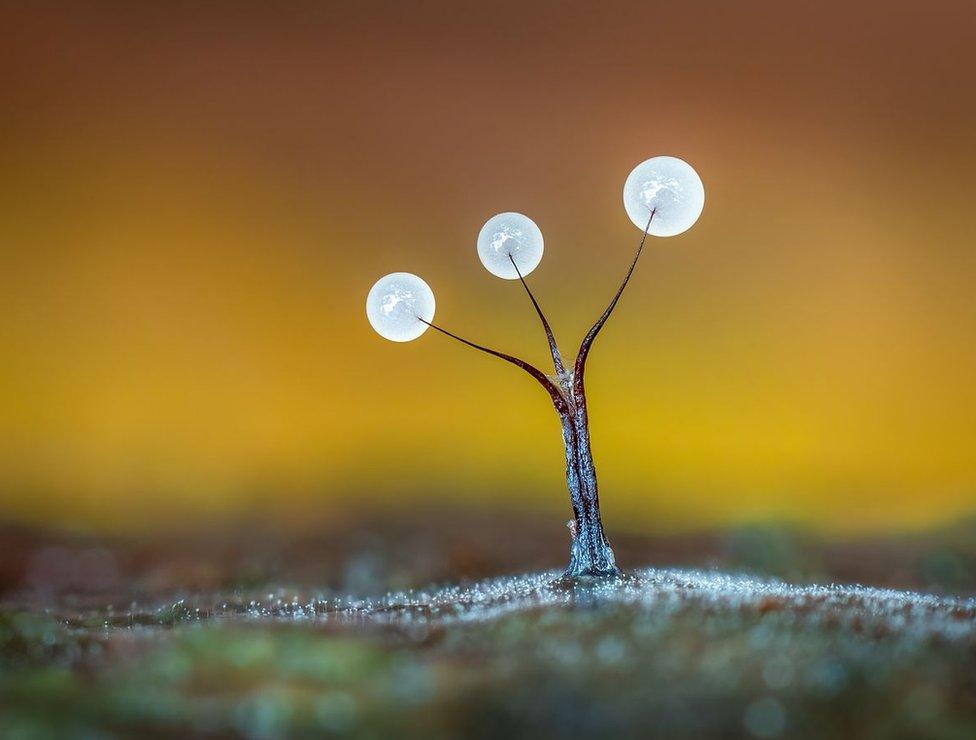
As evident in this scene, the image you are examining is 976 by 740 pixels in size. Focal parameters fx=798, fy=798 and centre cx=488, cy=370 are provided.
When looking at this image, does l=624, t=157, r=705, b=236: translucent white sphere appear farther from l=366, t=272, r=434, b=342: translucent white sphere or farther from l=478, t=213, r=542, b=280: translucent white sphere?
l=366, t=272, r=434, b=342: translucent white sphere

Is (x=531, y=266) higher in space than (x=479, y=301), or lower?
lower

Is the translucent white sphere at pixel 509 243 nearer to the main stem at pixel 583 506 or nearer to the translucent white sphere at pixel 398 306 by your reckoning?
the translucent white sphere at pixel 398 306

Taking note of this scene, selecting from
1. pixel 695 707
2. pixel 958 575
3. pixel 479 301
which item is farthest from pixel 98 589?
pixel 958 575

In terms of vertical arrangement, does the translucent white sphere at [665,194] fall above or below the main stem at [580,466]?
above

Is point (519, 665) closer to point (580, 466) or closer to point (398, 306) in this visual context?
point (580, 466)

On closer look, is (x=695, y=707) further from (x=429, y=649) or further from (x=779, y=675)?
(x=429, y=649)

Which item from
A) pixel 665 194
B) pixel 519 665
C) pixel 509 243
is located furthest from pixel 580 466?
pixel 519 665

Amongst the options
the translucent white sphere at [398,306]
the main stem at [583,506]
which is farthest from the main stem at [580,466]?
the translucent white sphere at [398,306]
